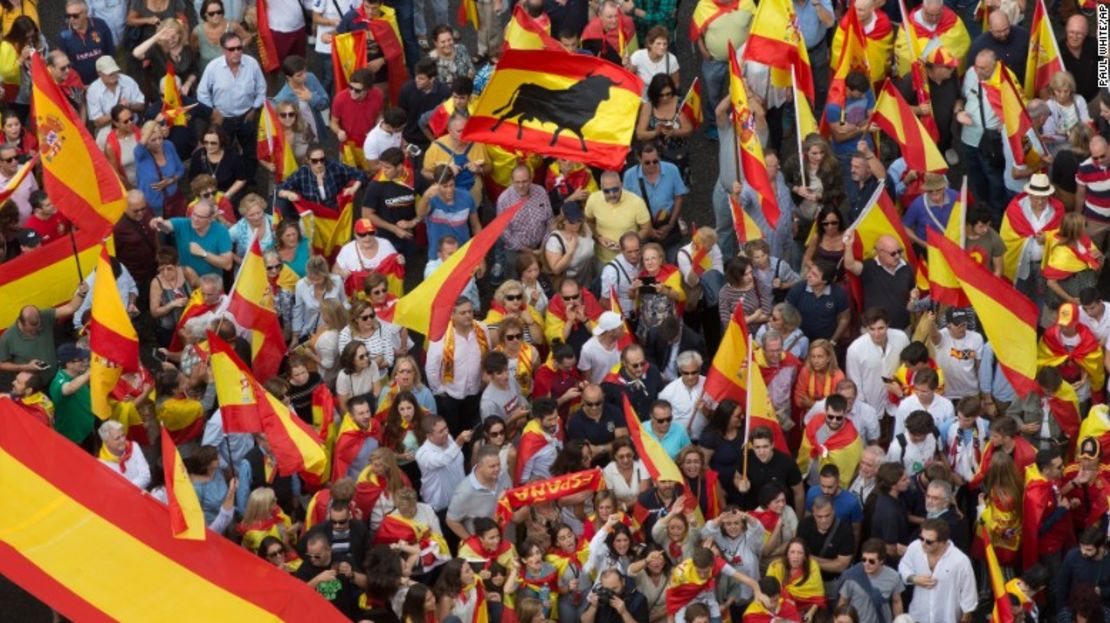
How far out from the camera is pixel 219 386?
22.9 metres

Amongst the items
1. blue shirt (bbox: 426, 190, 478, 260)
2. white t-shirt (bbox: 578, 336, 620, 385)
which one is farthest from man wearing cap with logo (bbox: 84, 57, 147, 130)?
white t-shirt (bbox: 578, 336, 620, 385)

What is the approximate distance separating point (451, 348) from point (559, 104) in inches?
102

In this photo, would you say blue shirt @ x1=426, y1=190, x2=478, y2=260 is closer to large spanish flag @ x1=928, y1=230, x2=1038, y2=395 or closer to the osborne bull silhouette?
the osborne bull silhouette

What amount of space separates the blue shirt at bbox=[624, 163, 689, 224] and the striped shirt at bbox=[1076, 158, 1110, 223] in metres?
3.41

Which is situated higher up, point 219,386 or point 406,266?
point 219,386

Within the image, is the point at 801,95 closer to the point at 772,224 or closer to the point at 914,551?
the point at 772,224

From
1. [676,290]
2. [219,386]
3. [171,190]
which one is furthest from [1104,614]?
[171,190]

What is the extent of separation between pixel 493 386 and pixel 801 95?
14.4 feet

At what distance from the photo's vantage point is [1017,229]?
25688 mm

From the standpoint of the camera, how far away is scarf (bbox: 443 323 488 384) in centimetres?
2417

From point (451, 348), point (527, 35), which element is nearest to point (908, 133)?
point (527, 35)

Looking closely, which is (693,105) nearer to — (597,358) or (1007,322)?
(597,358)

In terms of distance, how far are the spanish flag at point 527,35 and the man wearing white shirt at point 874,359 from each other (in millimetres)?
4095

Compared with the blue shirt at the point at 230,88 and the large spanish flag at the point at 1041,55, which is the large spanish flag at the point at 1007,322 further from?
the blue shirt at the point at 230,88
